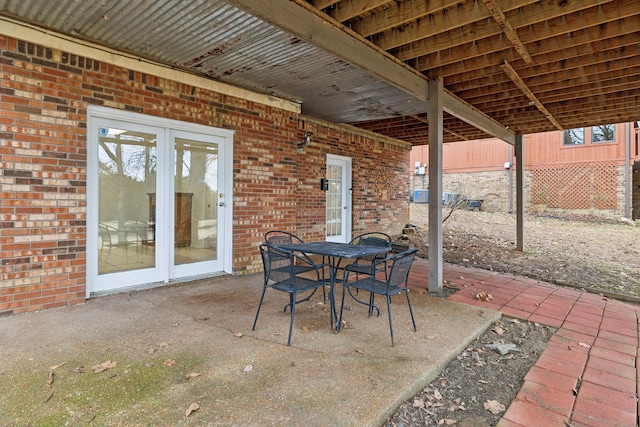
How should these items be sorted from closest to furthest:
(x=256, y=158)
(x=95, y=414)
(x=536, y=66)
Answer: (x=95, y=414), (x=536, y=66), (x=256, y=158)

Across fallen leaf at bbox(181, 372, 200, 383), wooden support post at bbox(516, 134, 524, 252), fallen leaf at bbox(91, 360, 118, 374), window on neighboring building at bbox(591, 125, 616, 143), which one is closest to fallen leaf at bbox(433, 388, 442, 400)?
fallen leaf at bbox(181, 372, 200, 383)

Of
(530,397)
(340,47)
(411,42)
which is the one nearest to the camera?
(530,397)

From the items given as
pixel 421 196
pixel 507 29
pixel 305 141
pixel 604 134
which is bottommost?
pixel 421 196

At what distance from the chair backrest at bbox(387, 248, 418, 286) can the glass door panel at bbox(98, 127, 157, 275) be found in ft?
9.43

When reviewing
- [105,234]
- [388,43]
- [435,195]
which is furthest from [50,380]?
[435,195]

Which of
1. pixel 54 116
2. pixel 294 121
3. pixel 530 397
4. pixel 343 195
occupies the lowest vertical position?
pixel 530 397

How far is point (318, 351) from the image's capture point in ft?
8.35

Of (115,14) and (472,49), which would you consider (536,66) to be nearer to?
(472,49)

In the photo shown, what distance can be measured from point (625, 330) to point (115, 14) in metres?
5.46

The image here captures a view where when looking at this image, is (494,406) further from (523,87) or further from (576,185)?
(576,185)

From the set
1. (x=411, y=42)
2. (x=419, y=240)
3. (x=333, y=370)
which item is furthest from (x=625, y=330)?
(x=419, y=240)

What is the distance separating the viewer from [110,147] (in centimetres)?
377

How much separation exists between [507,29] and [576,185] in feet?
41.5

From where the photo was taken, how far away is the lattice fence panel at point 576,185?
12359 millimetres
